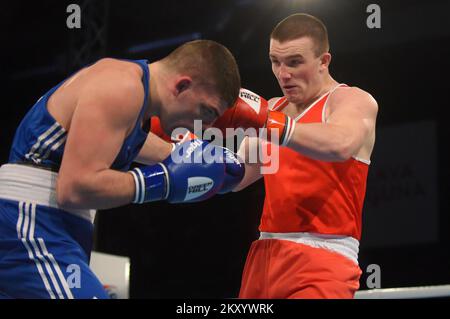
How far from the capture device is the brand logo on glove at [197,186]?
89.9 inches

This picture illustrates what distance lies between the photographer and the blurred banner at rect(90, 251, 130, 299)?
5.10 metres

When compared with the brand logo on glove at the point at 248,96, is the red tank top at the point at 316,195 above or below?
below

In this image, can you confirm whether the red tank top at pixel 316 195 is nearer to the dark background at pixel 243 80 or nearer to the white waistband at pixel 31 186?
the white waistband at pixel 31 186

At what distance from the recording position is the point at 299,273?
265 centimetres

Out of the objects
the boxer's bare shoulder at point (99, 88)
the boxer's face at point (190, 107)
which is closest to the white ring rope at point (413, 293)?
the boxer's face at point (190, 107)

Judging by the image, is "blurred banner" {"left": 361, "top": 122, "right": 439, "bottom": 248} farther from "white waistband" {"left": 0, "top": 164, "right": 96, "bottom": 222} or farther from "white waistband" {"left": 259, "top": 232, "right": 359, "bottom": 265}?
"white waistband" {"left": 0, "top": 164, "right": 96, "bottom": 222}

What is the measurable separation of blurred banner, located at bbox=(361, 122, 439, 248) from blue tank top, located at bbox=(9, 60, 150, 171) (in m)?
4.48

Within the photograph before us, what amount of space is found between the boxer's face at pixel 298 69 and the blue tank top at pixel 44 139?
2.75ft

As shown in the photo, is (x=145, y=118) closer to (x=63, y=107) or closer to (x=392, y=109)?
(x=63, y=107)

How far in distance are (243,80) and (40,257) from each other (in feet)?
17.2
